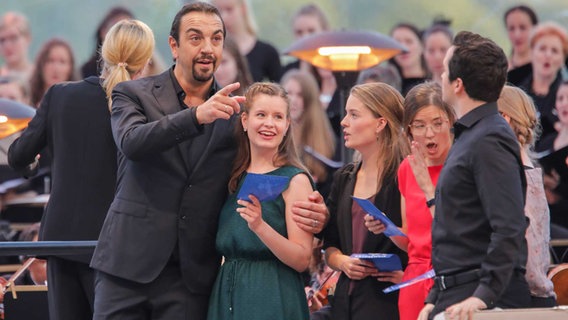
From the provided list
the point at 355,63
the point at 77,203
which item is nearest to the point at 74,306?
the point at 77,203

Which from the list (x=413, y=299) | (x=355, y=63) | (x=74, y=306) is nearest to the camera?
(x=413, y=299)

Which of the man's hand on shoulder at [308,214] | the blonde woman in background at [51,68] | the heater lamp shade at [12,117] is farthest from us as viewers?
the blonde woman in background at [51,68]

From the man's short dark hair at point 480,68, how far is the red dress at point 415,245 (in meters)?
0.81

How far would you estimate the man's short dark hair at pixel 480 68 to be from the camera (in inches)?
166

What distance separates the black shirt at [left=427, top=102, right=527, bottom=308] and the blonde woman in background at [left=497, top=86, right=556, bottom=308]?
722 millimetres

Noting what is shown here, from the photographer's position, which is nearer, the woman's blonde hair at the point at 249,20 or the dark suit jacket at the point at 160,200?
the dark suit jacket at the point at 160,200

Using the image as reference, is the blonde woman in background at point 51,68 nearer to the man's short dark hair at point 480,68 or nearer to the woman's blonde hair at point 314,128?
the woman's blonde hair at point 314,128

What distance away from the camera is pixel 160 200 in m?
5.00

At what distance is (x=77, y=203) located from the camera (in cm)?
565

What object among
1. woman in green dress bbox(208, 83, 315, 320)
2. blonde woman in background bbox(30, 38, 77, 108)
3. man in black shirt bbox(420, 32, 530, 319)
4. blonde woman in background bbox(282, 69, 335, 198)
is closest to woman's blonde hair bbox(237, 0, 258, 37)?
blonde woman in background bbox(282, 69, 335, 198)

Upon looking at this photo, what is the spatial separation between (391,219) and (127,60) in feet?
4.99

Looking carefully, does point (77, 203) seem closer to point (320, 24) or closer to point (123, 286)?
point (123, 286)

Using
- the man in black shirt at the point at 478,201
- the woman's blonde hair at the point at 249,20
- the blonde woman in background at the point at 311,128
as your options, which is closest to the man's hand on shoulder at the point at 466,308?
the man in black shirt at the point at 478,201

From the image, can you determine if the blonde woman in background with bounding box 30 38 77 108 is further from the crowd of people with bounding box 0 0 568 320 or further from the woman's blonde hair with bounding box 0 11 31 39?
the crowd of people with bounding box 0 0 568 320
